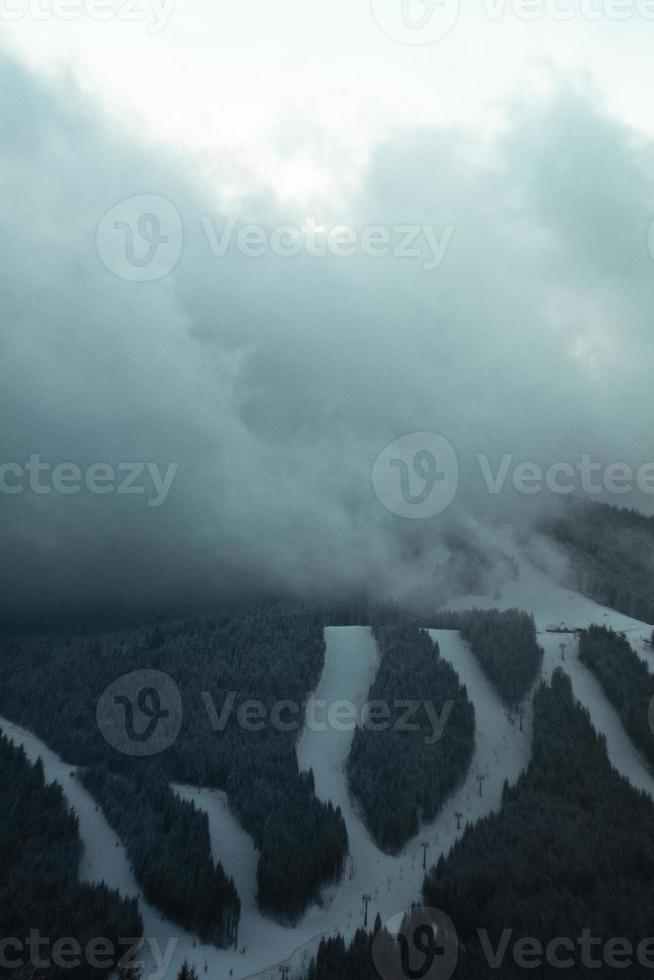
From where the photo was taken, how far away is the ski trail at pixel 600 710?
13162 centimetres

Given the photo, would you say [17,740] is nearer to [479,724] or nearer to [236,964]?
[236,964]

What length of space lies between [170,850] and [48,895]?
19547 millimetres

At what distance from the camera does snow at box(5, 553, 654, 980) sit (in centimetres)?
9025

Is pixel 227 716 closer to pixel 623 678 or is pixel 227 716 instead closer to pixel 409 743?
pixel 409 743

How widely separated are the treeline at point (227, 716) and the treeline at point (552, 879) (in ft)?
64.9

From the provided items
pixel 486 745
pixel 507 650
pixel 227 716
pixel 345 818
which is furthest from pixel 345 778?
pixel 507 650

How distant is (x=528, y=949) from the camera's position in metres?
77.7

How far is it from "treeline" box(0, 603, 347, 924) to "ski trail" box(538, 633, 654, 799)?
61620mm

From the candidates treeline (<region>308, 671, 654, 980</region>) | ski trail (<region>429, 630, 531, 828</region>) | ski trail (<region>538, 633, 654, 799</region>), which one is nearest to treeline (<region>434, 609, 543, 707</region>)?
ski trail (<region>429, 630, 531, 828</region>)

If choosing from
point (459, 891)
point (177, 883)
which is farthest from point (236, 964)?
point (459, 891)

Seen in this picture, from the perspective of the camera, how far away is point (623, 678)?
158125 mm

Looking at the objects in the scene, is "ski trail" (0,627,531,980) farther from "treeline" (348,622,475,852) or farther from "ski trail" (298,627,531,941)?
"treeline" (348,622,475,852)

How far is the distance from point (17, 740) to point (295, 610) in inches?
3310

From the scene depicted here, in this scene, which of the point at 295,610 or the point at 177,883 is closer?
the point at 177,883
